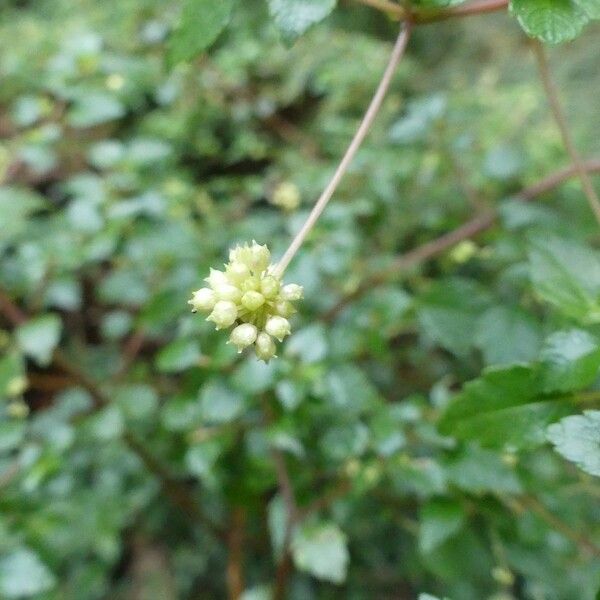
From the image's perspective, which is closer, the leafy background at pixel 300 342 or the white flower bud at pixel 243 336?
the white flower bud at pixel 243 336

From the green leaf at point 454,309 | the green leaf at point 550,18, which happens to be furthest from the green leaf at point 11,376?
the green leaf at point 550,18

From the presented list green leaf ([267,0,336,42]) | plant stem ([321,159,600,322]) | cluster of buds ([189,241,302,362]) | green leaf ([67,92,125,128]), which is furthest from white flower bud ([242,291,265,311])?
green leaf ([67,92,125,128])

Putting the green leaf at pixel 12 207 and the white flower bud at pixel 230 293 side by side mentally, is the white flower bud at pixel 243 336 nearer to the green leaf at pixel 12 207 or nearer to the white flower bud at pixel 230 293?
the white flower bud at pixel 230 293

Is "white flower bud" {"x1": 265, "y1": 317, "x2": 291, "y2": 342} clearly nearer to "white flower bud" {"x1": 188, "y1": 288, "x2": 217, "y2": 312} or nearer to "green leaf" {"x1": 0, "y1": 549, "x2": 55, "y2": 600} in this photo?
"white flower bud" {"x1": 188, "y1": 288, "x2": 217, "y2": 312}

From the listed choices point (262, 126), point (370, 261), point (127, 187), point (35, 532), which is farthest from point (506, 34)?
point (35, 532)

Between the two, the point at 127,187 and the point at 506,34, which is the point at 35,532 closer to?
the point at 127,187

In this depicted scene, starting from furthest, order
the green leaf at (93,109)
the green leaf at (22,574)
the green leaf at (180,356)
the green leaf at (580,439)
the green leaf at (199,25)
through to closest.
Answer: the green leaf at (93,109) < the green leaf at (180,356) < the green leaf at (22,574) < the green leaf at (199,25) < the green leaf at (580,439)

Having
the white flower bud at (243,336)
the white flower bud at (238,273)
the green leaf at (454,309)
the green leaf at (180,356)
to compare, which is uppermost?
the white flower bud at (238,273)
